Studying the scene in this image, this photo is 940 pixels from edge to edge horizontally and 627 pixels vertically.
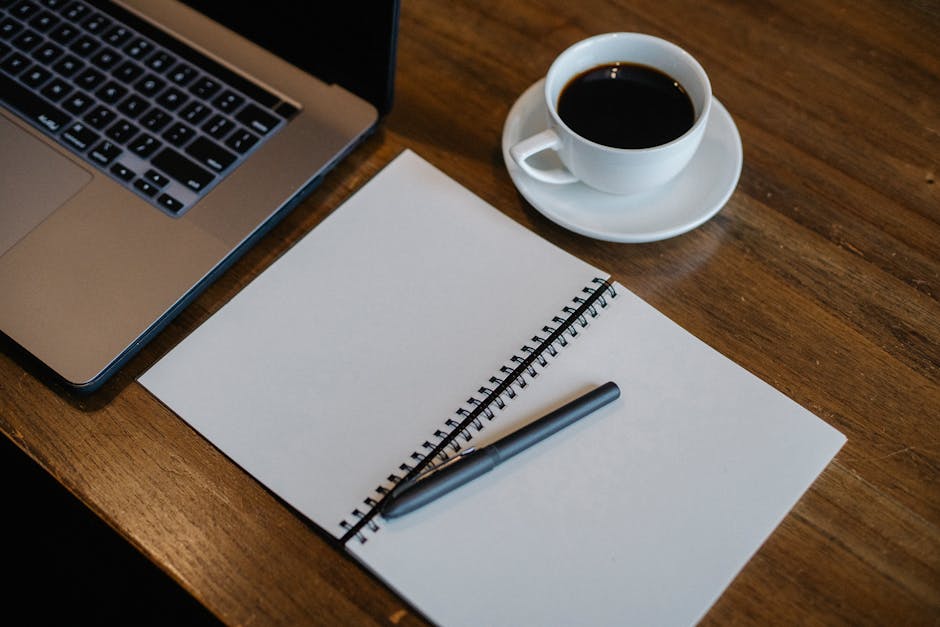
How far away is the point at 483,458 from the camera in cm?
51

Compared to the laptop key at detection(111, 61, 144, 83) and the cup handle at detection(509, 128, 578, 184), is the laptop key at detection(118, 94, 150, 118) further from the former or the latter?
the cup handle at detection(509, 128, 578, 184)

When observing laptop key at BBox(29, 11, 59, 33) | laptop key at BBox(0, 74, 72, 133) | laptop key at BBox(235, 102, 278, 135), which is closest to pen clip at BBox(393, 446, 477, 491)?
laptop key at BBox(235, 102, 278, 135)

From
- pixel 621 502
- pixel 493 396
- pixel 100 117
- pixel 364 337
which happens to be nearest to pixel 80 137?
pixel 100 117

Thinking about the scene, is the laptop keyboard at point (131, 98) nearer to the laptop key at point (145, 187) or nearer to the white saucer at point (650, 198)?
the laptop key at point (145, 187)

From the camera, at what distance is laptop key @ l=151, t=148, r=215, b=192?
1.96ft

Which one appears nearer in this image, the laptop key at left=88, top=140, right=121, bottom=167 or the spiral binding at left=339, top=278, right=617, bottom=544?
the spiral binding at left=339, top=278, right=617, bottom=544

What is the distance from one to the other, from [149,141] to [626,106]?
1.21 ft

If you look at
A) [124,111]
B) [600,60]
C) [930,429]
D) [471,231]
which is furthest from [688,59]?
[124,111]

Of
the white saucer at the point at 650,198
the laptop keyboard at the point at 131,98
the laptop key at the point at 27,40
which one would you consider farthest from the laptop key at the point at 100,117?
the white saucer at the point at 650,198

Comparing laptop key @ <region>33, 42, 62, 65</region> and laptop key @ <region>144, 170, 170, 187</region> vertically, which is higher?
laptop key @ <region>33, 42, 62, 65</region>

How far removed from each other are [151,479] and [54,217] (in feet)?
0.73

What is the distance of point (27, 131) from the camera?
2.09 feet

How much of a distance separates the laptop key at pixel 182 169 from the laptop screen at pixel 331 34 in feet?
0.42

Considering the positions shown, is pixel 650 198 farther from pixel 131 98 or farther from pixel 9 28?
pixel 9 28
